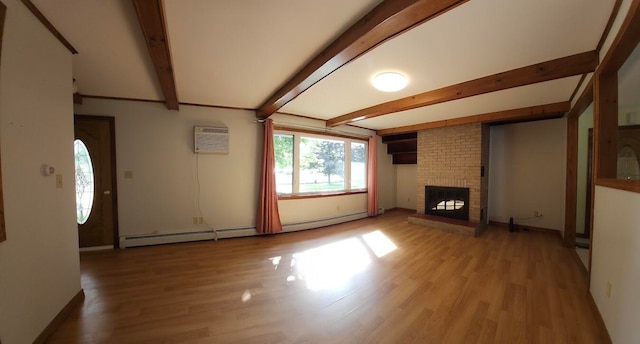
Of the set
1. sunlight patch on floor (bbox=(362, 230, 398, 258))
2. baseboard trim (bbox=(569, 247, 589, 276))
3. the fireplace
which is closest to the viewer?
baseboard trim (bbox=(569, 247, 589, 276))

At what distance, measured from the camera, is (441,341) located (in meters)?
1.53

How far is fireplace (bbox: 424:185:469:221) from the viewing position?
4547mm

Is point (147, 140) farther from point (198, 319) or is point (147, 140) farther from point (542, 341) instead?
point (542, 341)

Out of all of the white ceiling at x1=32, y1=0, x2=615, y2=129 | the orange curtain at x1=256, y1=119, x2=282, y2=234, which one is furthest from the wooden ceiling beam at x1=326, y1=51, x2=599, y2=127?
the orange curtain at x1=256, y1=119, x2=282, y2=234

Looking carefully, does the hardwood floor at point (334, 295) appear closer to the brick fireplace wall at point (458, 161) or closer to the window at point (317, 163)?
the brick fireplace wall at point (458, 161)

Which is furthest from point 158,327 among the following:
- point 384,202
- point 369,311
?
point 384,202

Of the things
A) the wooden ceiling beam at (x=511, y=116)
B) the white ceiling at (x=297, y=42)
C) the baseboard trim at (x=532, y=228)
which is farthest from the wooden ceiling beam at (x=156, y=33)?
the baseboard trim at (x=532, y=228)

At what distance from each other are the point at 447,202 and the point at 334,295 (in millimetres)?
3827

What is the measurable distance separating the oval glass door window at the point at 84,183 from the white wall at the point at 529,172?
727cm

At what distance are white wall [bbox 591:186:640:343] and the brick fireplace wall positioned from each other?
8.10 feet

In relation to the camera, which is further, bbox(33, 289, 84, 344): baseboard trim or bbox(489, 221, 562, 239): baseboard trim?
bbox(489, 221, 562, 239): baseboard trim

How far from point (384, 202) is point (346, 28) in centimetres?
519

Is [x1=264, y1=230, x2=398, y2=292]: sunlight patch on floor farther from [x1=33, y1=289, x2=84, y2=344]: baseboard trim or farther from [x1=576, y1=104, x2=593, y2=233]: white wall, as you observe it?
[x1=576, y1=104, x2=593, y2=233]: white wall

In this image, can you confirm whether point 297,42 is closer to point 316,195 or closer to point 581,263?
point 316,195
